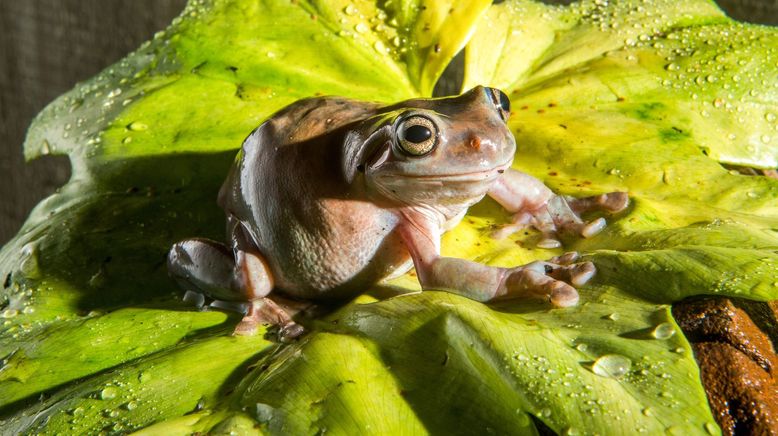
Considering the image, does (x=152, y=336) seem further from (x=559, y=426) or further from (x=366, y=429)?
(x=559, y=426)

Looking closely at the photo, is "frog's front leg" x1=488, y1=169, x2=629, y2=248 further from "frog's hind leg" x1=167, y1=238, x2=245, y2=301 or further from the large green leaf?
"frog's hind leg" x1=167, y1=238, x2=245, y2=301

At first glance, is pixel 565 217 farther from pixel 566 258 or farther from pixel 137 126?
pixel 137 126

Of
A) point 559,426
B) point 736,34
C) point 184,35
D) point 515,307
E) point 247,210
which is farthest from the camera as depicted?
point 184,35

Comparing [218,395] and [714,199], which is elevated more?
[218,395]

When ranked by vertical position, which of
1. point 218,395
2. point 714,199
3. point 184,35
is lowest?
point 714,199

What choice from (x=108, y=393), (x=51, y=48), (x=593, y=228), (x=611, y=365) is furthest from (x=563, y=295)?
(x=51, y=48)

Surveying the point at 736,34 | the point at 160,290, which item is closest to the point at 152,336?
the point at 160,290

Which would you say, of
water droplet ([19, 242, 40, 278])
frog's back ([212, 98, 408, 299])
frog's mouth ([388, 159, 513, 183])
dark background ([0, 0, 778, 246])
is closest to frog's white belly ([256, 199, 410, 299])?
frog's back ([212, 98, 408, 299])
